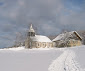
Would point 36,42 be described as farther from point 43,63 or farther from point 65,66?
point 65,66

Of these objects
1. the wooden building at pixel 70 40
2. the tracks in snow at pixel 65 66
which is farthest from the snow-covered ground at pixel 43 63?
the wooden building at pixel 70 40

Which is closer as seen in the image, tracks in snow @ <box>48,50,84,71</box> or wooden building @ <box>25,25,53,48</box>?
tracks in snow @ <box>48,50,84,71</box>

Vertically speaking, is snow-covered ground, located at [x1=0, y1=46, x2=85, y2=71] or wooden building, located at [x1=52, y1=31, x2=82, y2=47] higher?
wooden building, located at [x1=52, y1=31, x2=82, y2=47]

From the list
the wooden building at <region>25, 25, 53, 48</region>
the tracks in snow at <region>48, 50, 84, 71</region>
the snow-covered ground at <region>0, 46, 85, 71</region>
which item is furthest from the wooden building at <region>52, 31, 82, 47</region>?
the tracks in snow at <region>48, 50, 84, 71</region>

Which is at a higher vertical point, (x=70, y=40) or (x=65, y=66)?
(x=70, y=40)

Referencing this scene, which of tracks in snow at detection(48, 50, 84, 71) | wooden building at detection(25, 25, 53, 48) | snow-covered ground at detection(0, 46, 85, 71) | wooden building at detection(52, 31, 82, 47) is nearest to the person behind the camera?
tracks in snow at detection(48, 50, 84, 71)

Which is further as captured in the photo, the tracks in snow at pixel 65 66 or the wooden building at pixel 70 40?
the wooden building at pixel 70 40

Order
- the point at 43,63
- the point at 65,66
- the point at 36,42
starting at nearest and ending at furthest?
the point at 65,66 < the point at 43,63 < the point at 36,42

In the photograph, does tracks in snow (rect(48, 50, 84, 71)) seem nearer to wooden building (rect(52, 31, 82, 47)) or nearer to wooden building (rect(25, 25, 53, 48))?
wooden building (rect(52, 31, 82, 47))

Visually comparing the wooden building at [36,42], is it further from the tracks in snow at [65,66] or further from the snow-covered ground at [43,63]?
the tracks in snow at [65,66]

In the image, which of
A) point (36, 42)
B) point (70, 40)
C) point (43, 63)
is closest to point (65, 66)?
point (43, 63)

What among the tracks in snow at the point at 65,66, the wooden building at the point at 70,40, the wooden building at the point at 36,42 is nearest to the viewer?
the tracks in snow at the point at 65,66

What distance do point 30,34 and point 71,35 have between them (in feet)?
67.4

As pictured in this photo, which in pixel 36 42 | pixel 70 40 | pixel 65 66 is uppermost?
pixel 70 40
